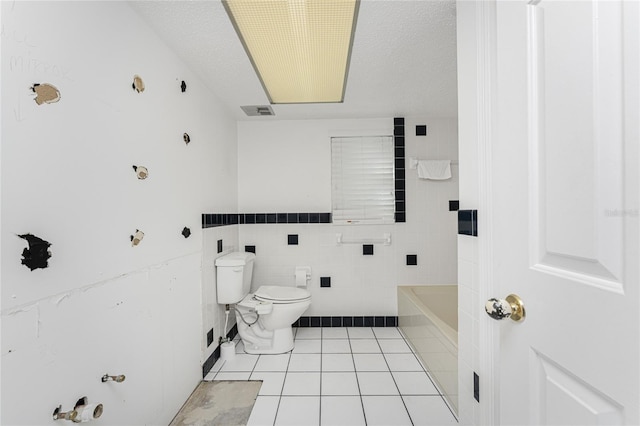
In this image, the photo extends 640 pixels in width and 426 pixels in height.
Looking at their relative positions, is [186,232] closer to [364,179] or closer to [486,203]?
[486,203]

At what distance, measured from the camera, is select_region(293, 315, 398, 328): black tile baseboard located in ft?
10.5

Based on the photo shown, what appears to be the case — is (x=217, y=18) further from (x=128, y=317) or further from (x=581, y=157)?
(x=581, y=157)

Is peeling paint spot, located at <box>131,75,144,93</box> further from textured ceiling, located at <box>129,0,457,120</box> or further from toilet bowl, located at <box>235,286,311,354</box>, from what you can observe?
toilet bowl, located at <box>235,286,311,354</box>

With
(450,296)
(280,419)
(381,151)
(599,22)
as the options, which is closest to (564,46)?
(599,22)

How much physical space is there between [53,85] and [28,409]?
99 centimetres

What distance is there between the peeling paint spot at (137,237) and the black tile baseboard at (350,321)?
2.11 m

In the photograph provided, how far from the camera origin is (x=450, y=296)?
3082 mm

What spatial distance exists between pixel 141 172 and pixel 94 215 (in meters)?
0.37

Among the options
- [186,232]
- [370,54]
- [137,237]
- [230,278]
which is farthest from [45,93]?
[230,278]

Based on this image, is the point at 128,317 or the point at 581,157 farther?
the point at 128,317

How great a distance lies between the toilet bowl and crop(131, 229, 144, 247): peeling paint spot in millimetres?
1302

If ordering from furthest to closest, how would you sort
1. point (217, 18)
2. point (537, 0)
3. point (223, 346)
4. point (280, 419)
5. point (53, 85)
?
point (223, 346) → point (280, 419) → point (217, 18) → point (53, 85) → point (537, 0)

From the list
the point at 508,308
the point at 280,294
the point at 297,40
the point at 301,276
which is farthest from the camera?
the point at 301,276

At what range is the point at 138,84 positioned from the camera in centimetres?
147
